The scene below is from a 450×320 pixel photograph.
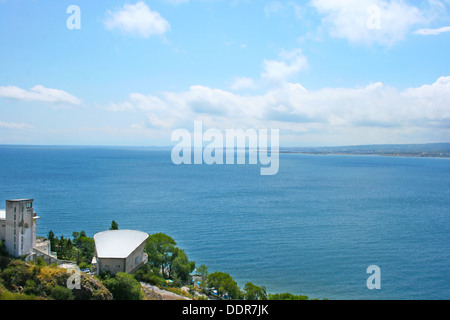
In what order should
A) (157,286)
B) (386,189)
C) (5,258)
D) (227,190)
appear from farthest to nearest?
(386,189) < (227,190) < (157,286) < (5,258)

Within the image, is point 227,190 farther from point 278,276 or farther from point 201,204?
point 278,276

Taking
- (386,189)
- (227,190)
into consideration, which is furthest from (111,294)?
(386,189)

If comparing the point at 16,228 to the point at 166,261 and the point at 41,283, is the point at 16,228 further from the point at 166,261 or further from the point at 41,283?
the point at 166,261

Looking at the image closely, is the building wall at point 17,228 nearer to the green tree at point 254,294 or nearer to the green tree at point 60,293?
the green tree at point 60,293

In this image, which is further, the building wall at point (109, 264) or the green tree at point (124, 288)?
the building wall at point (109, 264)

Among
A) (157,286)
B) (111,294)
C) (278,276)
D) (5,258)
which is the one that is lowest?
(278,276)

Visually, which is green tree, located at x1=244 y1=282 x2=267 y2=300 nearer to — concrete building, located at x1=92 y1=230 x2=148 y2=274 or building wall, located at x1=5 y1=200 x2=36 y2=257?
concrete building, located at x1=92 y1=230 x2=148 y2=274

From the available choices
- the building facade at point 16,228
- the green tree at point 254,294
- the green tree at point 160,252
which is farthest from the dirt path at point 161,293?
the building facade at point 16,228
